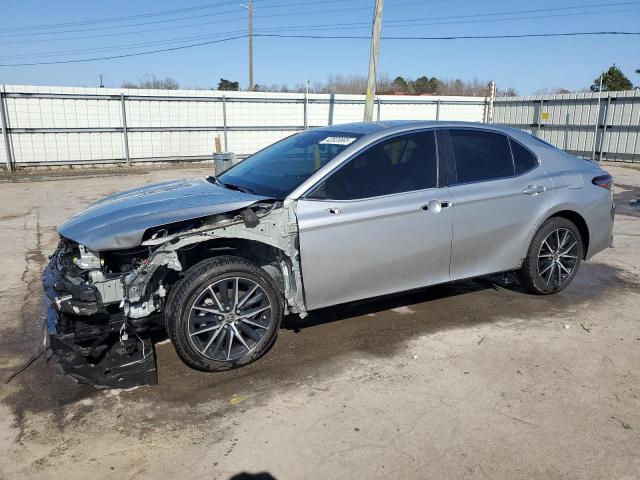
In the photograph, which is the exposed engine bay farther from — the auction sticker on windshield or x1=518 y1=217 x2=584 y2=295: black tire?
x1=518 y1=217 x2=584 y2=295: black tire

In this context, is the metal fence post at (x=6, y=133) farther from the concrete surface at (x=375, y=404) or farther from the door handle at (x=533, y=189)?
the door handle at (x=533, y=189)

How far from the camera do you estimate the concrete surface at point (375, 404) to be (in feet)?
9.30

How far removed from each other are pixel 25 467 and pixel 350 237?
2460 millimetres

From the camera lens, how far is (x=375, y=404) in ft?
11.1

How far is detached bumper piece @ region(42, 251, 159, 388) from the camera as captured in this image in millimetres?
3430

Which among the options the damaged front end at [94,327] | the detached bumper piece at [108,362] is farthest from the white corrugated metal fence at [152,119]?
the detached bumper piece at [108,362]

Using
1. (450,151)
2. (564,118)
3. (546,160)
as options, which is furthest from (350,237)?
(564,118)

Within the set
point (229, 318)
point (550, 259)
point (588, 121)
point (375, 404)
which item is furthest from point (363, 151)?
point (588, 121)

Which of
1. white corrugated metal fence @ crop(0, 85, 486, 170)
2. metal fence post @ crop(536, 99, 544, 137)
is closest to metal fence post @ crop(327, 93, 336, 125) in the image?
white corrugated metal fence @ crop(0, 85, 486, 170)

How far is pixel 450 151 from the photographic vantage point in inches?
181

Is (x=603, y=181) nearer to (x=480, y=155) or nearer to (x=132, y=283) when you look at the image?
(x=480, y=155)

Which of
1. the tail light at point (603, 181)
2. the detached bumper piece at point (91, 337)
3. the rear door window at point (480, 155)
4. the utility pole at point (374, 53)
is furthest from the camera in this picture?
the utility pole at point (374, 53)

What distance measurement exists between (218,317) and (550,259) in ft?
10.9

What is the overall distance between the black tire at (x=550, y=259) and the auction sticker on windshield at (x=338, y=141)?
2.04 m
